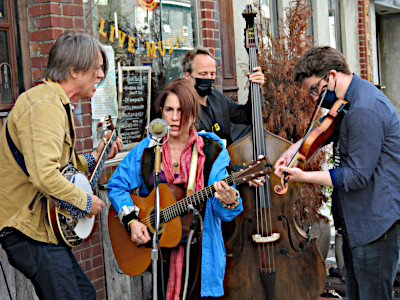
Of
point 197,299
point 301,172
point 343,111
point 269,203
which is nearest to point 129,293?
point 197,299

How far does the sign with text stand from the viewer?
506 centimetres

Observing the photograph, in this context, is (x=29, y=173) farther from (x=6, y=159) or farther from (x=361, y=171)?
(x=361, y=171)

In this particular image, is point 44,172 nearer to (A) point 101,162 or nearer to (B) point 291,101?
(A) point 101,162

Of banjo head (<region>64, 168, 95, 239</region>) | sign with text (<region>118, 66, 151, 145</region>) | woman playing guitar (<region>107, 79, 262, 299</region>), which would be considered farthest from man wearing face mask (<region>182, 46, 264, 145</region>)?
banjo head (<region>64, 168, 95, 239</region>)

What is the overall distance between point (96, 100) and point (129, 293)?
1.58m

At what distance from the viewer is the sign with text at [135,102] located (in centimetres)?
506

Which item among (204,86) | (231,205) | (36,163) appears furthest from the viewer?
(204,86)

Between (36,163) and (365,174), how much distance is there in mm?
1750

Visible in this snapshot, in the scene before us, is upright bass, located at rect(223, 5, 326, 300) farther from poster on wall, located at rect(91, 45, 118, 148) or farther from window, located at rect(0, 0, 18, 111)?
window, located at rect(0, 0, 18, 111)

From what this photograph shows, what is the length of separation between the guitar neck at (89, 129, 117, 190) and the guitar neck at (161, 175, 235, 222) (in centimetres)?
47

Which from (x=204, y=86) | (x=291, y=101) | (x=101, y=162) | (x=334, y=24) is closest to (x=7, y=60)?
(x=101, y=162)

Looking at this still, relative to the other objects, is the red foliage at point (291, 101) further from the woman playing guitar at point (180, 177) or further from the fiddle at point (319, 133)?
the fiddle at point (319, 133)

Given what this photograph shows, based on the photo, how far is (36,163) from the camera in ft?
9.11

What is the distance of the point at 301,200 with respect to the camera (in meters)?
6.53
